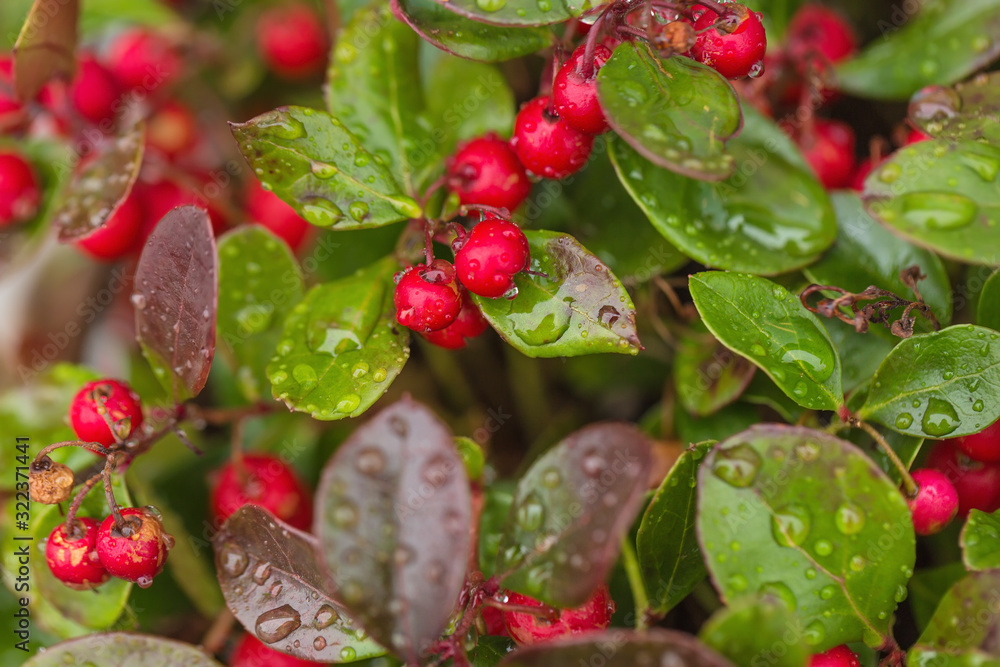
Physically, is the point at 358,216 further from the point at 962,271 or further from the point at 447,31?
the point at 962,271

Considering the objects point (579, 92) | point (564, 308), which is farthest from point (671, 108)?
point (564, 308)

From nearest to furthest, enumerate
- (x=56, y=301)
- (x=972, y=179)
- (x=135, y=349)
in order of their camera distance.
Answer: (x=972, y=179) → (x=135, y=349) → (x=56, y=301)

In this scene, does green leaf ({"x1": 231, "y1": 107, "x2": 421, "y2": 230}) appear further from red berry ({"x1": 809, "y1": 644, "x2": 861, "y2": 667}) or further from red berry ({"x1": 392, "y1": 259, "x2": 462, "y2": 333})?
red berry ({"x1": 809, "y1": 644, "x2": 861, "y2": 667})

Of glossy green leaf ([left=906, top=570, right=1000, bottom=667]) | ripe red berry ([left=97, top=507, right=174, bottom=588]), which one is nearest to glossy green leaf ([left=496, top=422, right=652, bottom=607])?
glossy green leaf ([left=906, top=570, right=1000, bottom=667])

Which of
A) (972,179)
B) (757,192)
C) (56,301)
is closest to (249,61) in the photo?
(56,301)

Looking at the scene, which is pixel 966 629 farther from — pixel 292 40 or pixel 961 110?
pixel 292 40

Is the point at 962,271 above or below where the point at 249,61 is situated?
below
